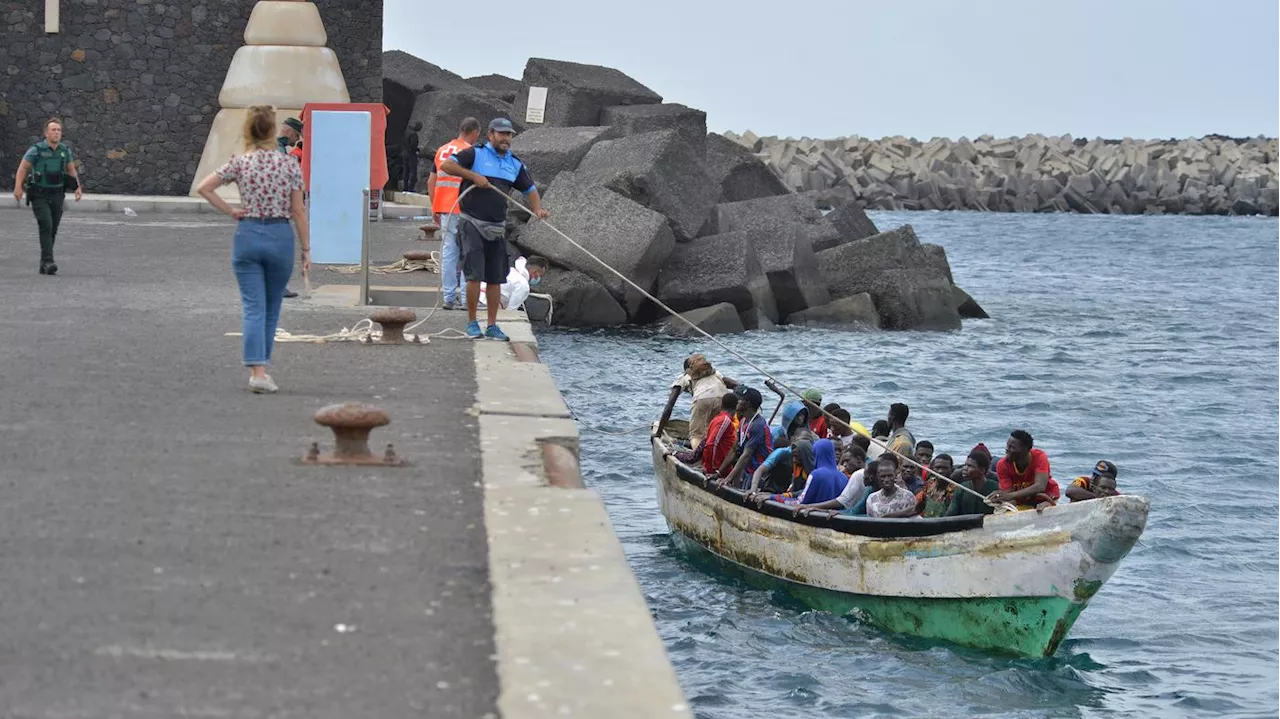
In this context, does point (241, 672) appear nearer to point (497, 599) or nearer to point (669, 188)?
point (497, 599)

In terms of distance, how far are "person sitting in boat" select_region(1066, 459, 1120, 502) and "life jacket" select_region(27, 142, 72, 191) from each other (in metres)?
10.2

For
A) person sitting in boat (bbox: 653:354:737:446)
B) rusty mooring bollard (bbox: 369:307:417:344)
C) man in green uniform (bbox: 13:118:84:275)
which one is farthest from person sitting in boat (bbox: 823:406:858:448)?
man in green uniform (bbox: 13:118:84:275)

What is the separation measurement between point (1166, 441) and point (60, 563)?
2226 cm

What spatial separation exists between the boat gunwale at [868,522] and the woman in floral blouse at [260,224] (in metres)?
4.62

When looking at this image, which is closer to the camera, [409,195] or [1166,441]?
[1166,441]

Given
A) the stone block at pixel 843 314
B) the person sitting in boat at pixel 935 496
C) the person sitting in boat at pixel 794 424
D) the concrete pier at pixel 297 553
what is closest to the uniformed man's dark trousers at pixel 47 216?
the concrete pier at pixel 297 553

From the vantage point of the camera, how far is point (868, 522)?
12.8 m

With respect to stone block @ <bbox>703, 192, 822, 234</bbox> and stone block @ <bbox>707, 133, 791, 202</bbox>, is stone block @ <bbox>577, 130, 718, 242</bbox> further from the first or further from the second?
stone block @ <bbox>707, 133, 791, 202</bbox>

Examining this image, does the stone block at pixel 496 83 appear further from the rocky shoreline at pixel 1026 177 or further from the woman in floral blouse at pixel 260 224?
the rocky shoreline at pixel 1026 177

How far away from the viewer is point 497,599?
5895 mm

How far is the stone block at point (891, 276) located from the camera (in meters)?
33.3

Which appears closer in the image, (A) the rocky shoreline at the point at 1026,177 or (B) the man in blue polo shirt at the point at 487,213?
(B) the man in blue polo shirt at the point at 487,213

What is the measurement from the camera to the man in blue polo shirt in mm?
13047

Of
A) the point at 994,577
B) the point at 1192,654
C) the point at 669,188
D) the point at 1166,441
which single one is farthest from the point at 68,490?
the point at 669,188
